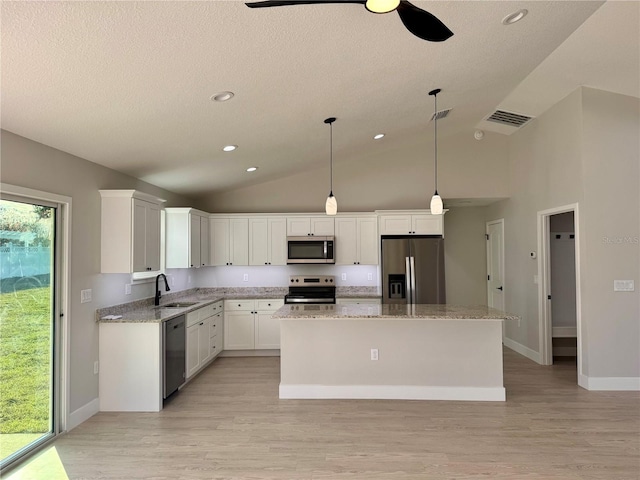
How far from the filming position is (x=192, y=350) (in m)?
4.62

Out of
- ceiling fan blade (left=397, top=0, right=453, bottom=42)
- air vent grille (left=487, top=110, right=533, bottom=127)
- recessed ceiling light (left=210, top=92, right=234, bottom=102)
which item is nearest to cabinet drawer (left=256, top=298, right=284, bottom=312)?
recessed ceiling light (left=210, top=92, right=234, bottom=102)

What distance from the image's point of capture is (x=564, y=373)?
190 inches

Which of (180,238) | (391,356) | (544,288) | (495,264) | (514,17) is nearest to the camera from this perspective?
(514,17)

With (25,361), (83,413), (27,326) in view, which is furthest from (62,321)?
(83,413)

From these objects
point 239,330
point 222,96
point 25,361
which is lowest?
point 239,330

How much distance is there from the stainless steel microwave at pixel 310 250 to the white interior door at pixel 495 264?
9.35 feet

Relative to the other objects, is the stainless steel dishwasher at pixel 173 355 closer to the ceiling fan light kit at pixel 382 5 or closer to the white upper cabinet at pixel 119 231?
the white upper cabinet at pixel 119 231

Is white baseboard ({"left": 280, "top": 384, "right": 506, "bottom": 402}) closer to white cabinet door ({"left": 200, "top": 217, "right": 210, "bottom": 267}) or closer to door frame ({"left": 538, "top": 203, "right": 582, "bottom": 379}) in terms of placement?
door frame ({"left": 538, "top": 203, "right": 582, "bottom": 379})

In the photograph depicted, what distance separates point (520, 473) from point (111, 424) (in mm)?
3363

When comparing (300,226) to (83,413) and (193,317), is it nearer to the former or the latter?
(193,317)

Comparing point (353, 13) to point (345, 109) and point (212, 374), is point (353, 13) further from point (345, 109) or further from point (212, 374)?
point (212, 374)

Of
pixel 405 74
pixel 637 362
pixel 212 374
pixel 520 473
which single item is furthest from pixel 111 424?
pixel 637 362

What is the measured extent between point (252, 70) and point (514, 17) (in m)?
1.87

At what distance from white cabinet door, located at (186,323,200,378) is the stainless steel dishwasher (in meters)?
0.17
